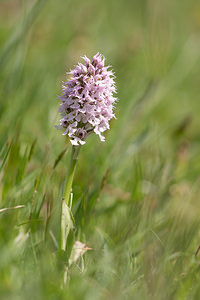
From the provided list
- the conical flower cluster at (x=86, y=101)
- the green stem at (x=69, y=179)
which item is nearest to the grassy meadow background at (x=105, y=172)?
the green stem at (x=69, y=179)

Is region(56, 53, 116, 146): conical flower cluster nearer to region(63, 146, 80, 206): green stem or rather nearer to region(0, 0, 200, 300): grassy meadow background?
region(63, 146, 80, 206): green stem

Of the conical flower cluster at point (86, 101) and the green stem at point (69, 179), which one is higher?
the conical flower cluster at point (86, 101)

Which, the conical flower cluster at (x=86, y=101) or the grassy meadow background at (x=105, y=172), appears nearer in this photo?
the grassy meadow background at (x=105, y=172)

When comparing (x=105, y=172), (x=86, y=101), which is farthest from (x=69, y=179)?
(x=105, y=172)

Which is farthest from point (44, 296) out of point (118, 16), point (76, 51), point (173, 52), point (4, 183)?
point (118, 16)

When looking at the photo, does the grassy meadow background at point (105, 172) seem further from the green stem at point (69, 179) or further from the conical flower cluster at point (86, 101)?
the conical flower cluster at point (86, 101)

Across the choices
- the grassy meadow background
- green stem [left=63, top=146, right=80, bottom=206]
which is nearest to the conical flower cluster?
green stem [left=63, top=146, right=80, bottom=206]

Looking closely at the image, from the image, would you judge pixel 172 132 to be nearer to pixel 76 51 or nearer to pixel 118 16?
Answer: pixel 76 51
